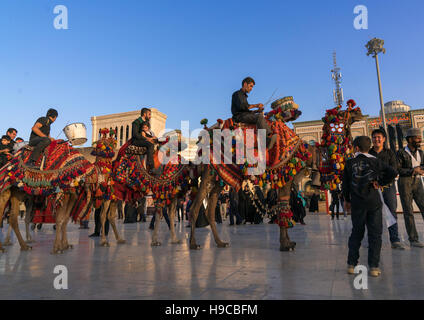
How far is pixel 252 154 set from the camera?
236 inches

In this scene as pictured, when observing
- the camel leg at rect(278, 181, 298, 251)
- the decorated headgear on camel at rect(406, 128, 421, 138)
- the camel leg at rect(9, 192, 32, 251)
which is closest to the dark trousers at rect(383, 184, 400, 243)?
the decorated headgear on camel at rect(406, 128, 421, 138)

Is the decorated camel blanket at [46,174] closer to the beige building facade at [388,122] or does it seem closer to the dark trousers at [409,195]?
the dark trousers at [409,195]

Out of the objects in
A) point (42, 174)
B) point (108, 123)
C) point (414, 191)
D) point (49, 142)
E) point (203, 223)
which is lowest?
point (203, 223)

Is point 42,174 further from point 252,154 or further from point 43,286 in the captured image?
point 252,154

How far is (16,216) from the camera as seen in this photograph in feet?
21.8

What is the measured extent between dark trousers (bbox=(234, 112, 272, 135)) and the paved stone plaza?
2.37m

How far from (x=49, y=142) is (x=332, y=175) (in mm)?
5804

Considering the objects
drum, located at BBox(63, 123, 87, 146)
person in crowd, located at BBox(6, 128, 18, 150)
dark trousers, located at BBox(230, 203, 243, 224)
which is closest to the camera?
drum, located at BBox(63, 123, 87, 146)

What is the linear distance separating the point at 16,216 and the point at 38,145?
1643 millimetres

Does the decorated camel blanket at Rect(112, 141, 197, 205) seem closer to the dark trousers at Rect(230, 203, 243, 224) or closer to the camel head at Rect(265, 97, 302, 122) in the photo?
the camel head at Rect(265, 97, 302, 122)

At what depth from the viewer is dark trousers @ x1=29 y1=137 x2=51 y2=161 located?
646cm

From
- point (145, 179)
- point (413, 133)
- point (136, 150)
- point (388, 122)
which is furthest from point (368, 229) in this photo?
point (388, 122)

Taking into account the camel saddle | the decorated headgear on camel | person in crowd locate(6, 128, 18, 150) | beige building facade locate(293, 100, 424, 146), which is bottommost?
the decorated headgear on camel
